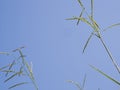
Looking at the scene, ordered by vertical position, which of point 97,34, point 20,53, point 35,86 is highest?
point 97,34

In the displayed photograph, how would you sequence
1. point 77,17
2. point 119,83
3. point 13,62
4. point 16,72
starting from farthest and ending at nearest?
point 13,62, point 16,72, point 77,17, point 119,83

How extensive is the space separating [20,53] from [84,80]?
0.36 meters

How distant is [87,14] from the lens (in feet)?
2.68

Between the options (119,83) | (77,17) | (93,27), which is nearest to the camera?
(119,83)

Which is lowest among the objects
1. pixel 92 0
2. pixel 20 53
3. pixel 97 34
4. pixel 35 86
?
pixel 35 86

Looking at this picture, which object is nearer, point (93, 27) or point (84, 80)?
point (93, 27)

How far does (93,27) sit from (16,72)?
0.51 meters

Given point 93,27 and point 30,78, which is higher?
point 93,27

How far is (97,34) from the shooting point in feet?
2.70

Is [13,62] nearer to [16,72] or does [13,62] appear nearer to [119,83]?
[16,72]

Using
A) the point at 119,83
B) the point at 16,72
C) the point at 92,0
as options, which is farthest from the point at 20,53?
the point at 119,83

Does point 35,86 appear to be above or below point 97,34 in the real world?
below

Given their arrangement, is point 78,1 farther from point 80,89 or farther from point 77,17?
point 80,89

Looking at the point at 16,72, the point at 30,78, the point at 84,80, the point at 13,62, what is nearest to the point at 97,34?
the point at 84,80
